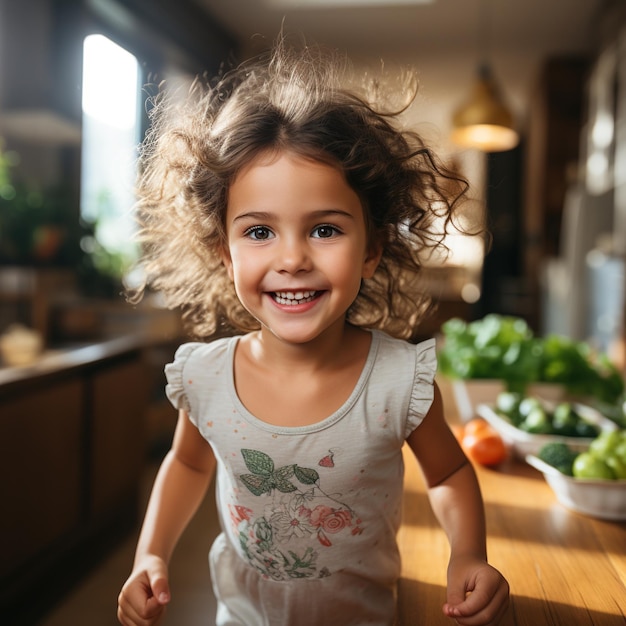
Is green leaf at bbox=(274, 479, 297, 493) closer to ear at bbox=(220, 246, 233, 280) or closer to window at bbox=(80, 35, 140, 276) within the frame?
ear at bbox=(220, 246, 233, 280)

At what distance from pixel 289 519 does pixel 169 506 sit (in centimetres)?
18

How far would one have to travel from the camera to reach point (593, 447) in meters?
1.13

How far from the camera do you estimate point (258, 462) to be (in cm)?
90

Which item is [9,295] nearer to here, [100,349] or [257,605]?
[100,349]

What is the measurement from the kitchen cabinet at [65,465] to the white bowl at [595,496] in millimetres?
1781

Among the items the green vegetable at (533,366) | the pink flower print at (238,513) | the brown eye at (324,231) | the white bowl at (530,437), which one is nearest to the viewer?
the brown eye at (324,231)

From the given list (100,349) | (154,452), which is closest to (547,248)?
(154,452)

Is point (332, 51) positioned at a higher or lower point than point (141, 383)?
→ higher

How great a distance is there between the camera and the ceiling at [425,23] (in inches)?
219

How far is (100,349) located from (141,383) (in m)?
0.36

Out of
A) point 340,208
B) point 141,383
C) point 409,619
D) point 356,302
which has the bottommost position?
point 141,383

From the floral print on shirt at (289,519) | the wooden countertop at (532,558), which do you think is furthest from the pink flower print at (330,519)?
the wooden countertop at (532,558)

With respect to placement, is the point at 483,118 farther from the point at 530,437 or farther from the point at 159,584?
the point at 159,584

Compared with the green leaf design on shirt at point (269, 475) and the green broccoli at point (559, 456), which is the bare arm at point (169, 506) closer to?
the green leaf design on shirt at point (269, 475)
